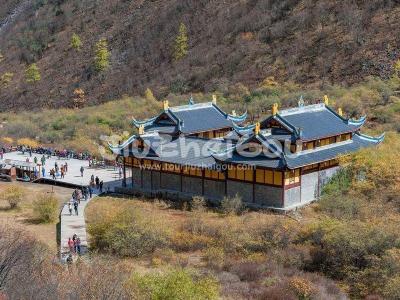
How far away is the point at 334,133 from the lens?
40.8 meters

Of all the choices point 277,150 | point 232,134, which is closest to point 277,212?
point 277,150

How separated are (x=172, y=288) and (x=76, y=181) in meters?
28.1

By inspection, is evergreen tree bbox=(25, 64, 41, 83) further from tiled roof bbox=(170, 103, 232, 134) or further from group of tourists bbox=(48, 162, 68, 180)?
tiled roof bbox=(170, 103, 232, 134)

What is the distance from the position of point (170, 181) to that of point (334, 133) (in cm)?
1067

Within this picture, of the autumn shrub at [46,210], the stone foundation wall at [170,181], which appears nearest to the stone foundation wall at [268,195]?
the stone foundation wall at [170,181]

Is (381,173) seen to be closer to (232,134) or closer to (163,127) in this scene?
(232,134)

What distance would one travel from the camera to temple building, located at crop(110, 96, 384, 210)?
37562 millimetres

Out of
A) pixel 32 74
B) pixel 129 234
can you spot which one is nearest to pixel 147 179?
pixel 129 234

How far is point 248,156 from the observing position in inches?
1491

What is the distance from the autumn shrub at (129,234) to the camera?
30.8 meters

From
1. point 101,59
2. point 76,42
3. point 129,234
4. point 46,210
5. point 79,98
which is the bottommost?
point 79,98

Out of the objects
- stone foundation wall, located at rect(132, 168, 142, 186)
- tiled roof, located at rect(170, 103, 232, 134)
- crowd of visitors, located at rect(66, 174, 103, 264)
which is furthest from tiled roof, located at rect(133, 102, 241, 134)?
crowd of visitors, located at rect(66, 174, 103, 264)

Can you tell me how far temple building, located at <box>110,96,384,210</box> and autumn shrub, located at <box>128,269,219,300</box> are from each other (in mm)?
15306

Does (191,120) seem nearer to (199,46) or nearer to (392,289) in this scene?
(392,289)
